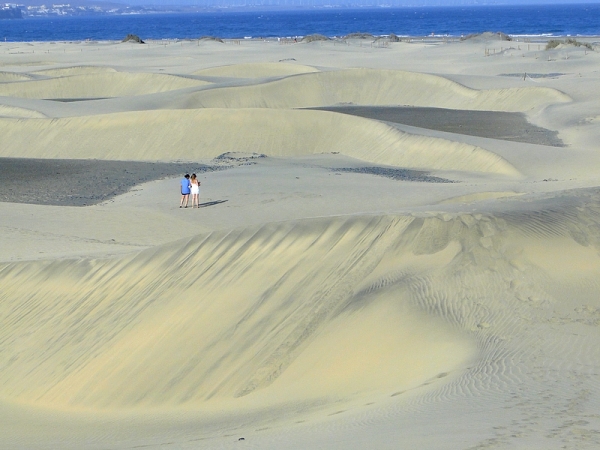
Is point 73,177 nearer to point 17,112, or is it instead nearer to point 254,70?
point 17,112

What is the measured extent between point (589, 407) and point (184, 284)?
16.9ft

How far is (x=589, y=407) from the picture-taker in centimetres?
566

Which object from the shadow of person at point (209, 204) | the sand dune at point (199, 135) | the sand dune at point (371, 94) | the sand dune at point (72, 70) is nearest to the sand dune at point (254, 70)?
the sand dune at point (72, 70)

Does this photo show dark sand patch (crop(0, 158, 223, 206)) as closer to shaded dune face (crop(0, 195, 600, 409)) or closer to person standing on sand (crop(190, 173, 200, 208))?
person standing on sand (crop(190, 173, 200, 208))

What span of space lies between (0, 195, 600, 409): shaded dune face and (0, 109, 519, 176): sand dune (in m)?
14.3

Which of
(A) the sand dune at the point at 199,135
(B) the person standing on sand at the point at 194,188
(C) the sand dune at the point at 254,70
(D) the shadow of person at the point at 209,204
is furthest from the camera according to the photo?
(C) the sand dune at the point at 254,70

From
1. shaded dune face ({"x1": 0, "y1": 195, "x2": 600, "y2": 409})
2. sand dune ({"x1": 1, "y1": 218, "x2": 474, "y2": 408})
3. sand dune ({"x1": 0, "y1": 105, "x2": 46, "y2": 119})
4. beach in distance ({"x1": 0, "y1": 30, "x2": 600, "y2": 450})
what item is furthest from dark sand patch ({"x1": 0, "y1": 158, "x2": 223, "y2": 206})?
shaded dune face ({"x1": 0, "y1": 195, "x2": 600, "y2": 409})

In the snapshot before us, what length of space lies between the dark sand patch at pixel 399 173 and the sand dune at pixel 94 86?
73.9 feet

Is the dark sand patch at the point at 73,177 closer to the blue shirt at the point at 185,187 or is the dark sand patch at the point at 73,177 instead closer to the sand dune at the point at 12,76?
the blue shirt at the point at 185,187

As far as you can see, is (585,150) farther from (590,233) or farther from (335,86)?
(335,86)

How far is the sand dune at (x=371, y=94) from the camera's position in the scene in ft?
113

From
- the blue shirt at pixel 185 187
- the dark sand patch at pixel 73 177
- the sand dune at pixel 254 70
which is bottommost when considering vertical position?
the dark sand patch at pixel 73 177

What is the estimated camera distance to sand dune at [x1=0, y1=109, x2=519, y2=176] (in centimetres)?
2545

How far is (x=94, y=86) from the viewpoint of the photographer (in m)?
45.8
